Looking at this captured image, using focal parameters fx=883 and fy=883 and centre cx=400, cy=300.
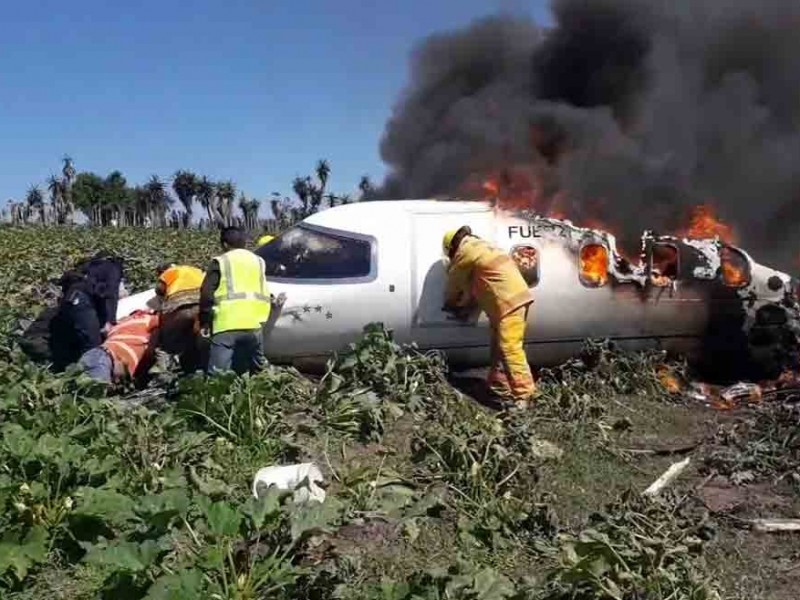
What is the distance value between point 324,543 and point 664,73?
8.16 meters

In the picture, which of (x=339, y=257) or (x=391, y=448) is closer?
(x=391, y=448)

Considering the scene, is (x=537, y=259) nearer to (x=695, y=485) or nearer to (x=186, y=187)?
(x=695, y=485)

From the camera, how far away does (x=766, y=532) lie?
5098 millimetres

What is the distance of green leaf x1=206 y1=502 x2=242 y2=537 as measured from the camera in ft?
12.6

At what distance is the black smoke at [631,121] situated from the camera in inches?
375

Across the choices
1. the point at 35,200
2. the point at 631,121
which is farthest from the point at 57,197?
the point at 631,121

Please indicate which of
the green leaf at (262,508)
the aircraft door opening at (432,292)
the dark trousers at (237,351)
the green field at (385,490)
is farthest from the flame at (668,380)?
the green leaf at (262,508)

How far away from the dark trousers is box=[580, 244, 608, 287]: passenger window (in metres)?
3.18

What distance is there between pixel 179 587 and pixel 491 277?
190 inches

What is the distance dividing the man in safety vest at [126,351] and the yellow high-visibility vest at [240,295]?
46.6 inches

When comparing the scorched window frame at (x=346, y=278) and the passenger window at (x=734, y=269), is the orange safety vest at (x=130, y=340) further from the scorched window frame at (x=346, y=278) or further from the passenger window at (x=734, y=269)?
the passenger window at (x=734, y=269)

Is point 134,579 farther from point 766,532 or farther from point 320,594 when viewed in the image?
point 766,532

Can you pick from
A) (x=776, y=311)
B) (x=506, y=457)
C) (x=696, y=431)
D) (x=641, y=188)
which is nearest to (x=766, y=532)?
(x=506, y=457)

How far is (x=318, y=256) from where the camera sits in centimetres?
845
